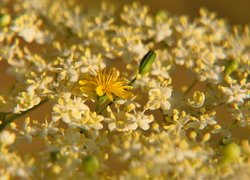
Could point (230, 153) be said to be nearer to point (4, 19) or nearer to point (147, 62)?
point (147, 62)

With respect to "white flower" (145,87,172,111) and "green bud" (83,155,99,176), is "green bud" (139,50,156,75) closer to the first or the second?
"white flower" (145,87,172,111)

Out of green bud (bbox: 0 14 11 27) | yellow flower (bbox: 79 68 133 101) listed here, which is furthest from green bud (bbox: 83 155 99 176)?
green bud (bbox: 0 14 11 27)

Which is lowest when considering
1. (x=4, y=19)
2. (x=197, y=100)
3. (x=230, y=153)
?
(x=230, y=153)

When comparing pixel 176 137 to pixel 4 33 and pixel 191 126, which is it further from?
pixel 4 33

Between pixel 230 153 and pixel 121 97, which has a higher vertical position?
pixel 121 97

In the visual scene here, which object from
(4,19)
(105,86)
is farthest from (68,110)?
(4,19)

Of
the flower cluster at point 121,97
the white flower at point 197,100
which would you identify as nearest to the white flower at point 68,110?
the flower cluster at point 121,97
